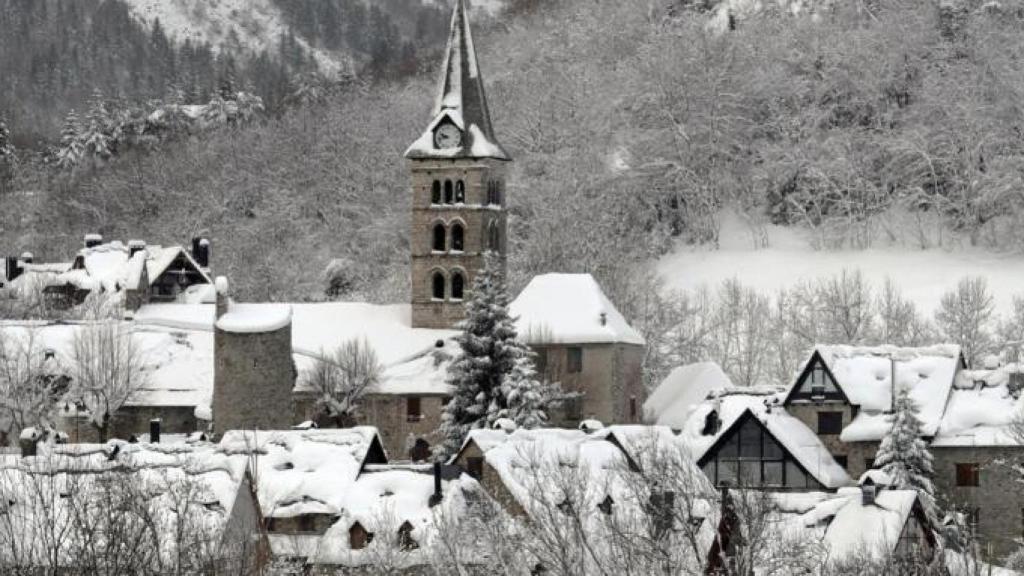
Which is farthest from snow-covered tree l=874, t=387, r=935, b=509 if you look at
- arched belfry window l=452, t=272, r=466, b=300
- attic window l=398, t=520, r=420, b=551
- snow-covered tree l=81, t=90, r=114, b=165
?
snow-covered tree l=81, t=90, r=114, b=165

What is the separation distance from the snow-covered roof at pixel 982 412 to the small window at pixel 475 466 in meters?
12.8

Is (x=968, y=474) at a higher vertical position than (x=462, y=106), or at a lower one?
lower

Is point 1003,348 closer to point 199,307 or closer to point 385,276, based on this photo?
point 199,307

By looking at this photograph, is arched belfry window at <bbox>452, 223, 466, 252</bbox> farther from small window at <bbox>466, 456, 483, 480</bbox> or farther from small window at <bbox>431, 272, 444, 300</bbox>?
small window at <bbox>466, 456, 483, 480</bbox>

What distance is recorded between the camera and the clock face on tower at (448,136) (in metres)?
86.8

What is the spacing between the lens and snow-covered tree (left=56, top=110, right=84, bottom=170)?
151000mm

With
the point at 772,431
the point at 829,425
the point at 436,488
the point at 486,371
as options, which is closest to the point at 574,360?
the point at 486,371

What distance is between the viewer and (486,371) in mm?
75375

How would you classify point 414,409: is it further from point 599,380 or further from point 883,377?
point 883,377

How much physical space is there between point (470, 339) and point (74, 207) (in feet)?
225

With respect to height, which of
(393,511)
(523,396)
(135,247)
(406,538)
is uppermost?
(135,247)

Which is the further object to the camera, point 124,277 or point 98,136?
point 98,136

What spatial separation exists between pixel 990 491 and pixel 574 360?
1810cm

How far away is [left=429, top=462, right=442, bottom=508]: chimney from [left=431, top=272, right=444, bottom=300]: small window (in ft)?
92.6
